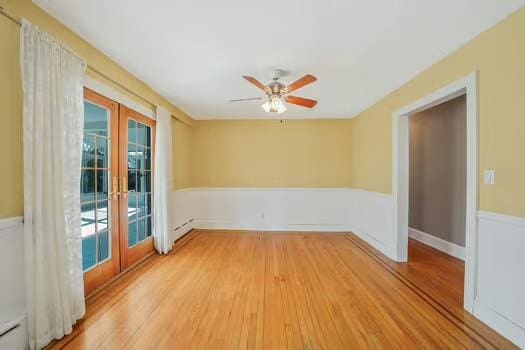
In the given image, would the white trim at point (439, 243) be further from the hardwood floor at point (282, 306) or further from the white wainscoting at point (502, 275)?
the white wainscoting at point (502, 275)

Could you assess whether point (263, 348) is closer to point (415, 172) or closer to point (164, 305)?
point (164, 305)

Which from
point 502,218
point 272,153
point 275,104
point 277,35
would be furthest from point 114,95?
point 502,218

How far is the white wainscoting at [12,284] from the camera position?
1484mm

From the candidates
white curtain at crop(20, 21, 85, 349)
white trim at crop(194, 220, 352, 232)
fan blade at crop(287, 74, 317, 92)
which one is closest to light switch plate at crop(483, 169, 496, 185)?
fan blade at crop(287, 74, 317, 92)

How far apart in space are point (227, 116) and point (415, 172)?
3.84m

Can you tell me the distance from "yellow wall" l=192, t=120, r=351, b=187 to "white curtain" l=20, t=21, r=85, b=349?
3.18 m

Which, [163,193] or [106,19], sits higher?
[106,19]

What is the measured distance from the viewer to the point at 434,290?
2.48 meters

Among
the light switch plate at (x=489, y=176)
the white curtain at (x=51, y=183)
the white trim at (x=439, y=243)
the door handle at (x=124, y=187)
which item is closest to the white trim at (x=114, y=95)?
the white curtain at (x=51, y=183)

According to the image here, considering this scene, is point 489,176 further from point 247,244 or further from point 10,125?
point 10,125

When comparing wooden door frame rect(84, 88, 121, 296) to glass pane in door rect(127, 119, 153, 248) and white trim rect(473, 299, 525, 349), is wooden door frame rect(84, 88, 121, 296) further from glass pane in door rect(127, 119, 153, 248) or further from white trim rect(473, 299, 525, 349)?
white trim rect(473, 299, 525, 349)

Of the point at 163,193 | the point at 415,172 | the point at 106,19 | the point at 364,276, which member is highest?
the point at 106,19

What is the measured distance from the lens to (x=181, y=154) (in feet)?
15.1

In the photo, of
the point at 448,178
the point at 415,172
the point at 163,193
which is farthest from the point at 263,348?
the point at 415,172
